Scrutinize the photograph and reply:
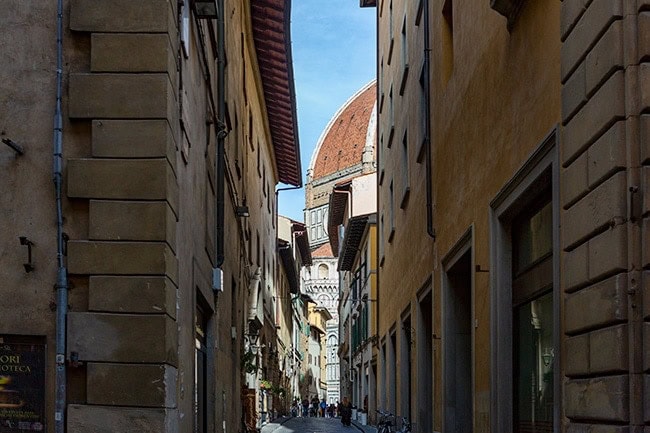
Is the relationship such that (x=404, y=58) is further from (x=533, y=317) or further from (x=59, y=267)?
(x=59, y=267)

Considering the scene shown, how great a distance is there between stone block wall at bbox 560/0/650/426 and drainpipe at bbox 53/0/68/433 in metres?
3.82

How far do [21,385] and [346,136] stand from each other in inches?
5400

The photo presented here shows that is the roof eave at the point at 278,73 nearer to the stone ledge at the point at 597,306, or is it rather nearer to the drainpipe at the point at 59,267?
the drainpipe at the point at 59,267

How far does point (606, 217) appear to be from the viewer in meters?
5.80

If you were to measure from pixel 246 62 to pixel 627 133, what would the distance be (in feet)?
56.6

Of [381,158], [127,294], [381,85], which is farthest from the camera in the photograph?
[381,85]

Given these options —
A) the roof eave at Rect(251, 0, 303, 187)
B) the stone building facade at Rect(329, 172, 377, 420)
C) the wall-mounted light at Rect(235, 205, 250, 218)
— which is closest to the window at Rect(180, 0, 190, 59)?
the wall-mounted light at Rect(235, 205, 250, 218)

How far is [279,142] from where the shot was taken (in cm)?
3356

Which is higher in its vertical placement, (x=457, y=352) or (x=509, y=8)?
(x=509, y=8)

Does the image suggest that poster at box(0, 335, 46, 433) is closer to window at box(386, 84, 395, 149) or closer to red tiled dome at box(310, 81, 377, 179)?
window at box(386, 84, 395, 149)

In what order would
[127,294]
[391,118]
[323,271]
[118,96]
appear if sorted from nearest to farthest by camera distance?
[127,294], [118,96], [391,118], [323,271]

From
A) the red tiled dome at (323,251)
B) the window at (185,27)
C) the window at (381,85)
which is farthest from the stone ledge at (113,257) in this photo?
the red tiled dome at (323,251)

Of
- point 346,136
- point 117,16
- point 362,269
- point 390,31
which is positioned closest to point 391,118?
point 390,31

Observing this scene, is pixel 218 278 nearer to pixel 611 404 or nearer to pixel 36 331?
pixel 36 331
